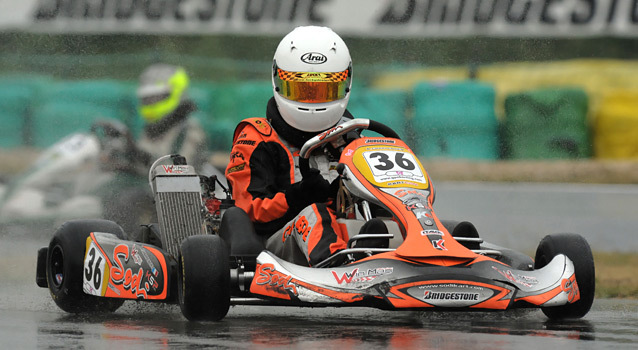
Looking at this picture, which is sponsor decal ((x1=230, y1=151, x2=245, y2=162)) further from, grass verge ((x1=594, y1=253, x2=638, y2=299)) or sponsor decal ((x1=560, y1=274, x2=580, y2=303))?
grass verge ((x1=594, y1=253, x2=638, y2=299))

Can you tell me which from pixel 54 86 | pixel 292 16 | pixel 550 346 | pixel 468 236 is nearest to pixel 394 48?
pixel 292 16

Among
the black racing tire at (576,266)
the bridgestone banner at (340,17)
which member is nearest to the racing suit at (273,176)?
the black racing tire at (576,266)

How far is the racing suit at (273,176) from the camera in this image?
6.90 meters

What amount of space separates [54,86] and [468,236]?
7.61 m

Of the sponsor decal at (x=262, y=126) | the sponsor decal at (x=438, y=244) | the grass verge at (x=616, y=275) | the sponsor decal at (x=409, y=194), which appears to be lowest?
the grass verge at (x=616, y=275)

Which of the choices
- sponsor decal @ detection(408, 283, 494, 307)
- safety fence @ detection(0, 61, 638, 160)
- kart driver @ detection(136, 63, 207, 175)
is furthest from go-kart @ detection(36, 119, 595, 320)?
safety fence @ detection(0, 61, 638, 160)

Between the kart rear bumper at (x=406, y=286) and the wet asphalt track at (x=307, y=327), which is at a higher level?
the kart rear bumper at (x=406, y=286)

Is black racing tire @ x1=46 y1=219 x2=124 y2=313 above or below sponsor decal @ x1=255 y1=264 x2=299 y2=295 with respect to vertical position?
below

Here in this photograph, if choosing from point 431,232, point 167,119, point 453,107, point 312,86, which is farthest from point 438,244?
point 167,119

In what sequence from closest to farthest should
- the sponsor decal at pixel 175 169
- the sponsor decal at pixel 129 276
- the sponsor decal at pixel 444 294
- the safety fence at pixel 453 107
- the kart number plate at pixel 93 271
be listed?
1. the sponsor decal at pixel 444 294
2. the sponsor decal at pixel 129 276
3. the kart number plate at pixel 93 271
4. the sponsor decal at pixel 175 169
5. the safety fence at pixel 453 107

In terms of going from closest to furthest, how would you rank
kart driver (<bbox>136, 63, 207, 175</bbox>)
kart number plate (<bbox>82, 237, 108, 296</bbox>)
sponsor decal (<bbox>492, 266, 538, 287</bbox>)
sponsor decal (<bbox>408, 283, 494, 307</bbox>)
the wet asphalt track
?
1. the wet asphalt track
2. sponsor decal (<bbox>408, 283, 494, 307</bbox>)
3. sponsor decal (<bbox>492, 266, 538, 287</bbox>)
4. kart number plate (<bbox>82, 237, 108, 296</bbox>)
5. kart driver (<bbox>136, 63, 207, 175</bbox>)

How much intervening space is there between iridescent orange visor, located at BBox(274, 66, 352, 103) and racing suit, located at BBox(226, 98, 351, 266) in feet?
0.54

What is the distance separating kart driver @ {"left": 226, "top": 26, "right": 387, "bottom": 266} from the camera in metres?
6.94

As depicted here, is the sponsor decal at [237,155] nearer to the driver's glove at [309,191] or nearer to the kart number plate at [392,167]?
the driver's glove at [309,191]
